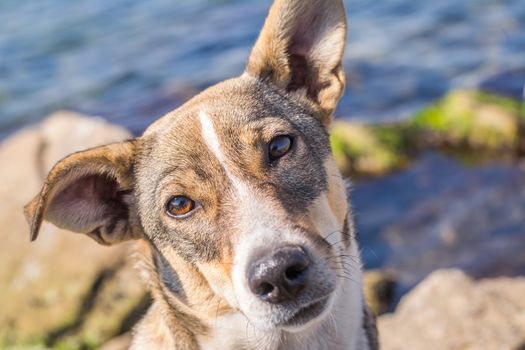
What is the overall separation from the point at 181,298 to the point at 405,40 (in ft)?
42.6

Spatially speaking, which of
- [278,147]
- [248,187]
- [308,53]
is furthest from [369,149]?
[248,187]

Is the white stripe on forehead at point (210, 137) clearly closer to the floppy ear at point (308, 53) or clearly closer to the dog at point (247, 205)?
the dog at point (247, 205)

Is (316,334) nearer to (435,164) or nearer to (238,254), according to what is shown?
(238,254)

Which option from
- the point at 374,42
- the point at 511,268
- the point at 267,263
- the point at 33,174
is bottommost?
the point at 374,42

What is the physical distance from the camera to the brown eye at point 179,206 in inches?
184

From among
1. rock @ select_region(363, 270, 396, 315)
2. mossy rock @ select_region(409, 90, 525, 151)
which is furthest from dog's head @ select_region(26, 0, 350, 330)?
mossy rock @ select_region(409, 90, 525, 151)

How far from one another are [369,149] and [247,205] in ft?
26.6

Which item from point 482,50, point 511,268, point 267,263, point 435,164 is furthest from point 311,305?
point 482,50

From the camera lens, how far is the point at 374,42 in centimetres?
1700

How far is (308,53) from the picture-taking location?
17.5 feet

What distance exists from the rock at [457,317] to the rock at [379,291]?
1.28m

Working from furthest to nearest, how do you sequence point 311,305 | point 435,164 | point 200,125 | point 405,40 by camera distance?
point 405,40 → point 435,164 → point 200,125 → point 311,305

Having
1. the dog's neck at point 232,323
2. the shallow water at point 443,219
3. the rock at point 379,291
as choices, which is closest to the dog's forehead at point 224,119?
the dog's neck at point 232,323

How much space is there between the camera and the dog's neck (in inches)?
187
